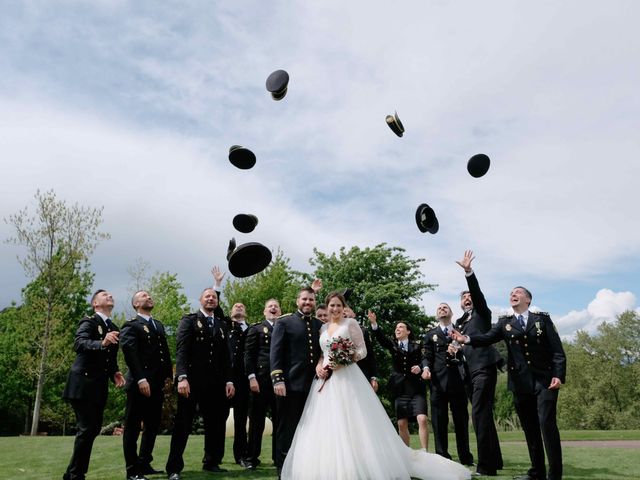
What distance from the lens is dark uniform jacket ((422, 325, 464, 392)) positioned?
10.0m

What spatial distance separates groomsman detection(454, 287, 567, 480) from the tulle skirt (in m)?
1.12

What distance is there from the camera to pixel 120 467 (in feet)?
30.0

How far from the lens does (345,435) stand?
6.81 meters

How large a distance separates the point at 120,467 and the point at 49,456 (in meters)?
2.68

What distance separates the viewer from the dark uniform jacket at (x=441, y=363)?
10000mm

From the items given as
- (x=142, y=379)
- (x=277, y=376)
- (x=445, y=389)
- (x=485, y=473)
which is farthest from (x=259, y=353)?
(x=485, y=473)

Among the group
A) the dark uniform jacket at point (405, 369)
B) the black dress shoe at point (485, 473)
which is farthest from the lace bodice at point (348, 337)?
the dark uniform jacket at point (405, 369)

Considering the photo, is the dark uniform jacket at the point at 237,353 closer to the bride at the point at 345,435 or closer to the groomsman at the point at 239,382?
the groomsman at the point at 239,382

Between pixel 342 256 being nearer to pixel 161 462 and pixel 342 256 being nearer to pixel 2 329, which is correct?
pixel 2 329

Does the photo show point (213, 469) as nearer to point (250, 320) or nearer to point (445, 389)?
point (445, 389)

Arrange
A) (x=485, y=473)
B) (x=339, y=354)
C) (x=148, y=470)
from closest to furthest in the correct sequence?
(x=339, y=354) < (x=485, y=473) < (x=148, y=470)

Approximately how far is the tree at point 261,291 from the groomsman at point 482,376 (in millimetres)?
29831

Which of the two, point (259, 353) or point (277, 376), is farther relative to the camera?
point (259, 353)

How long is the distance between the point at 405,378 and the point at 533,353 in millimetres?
3496
